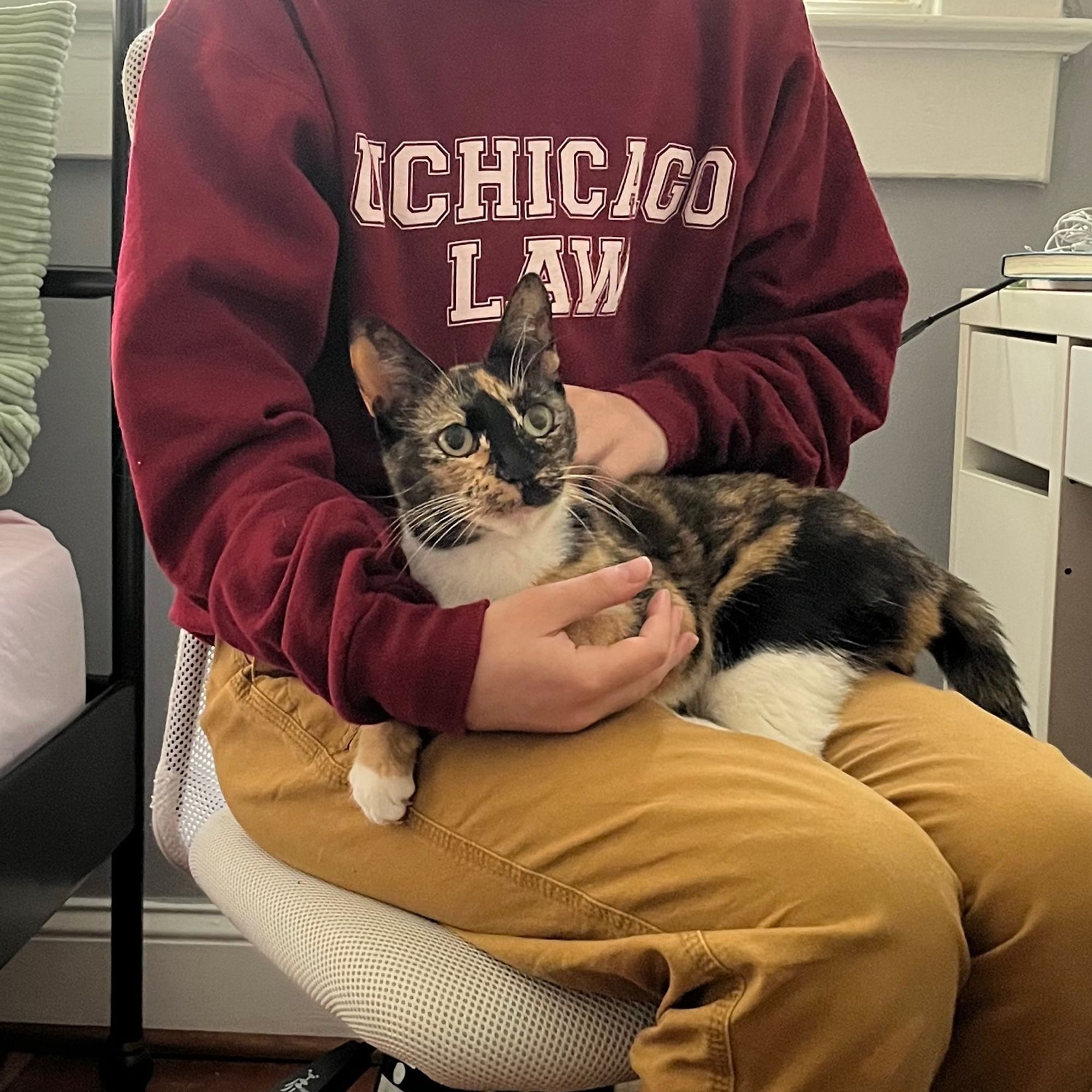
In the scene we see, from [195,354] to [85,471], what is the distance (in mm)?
722

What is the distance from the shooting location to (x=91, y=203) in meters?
1.32

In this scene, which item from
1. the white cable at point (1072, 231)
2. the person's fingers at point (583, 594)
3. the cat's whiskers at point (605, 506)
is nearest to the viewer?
the person's fingers at point (583, 594)

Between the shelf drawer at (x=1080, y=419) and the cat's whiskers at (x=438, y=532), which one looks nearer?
the cat's whiskers at (x=438, y=532)

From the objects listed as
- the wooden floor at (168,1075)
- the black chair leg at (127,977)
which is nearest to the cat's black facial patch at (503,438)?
the black chair leg at (127,977)

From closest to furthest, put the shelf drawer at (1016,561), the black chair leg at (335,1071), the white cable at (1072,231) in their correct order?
the black chair leg at (335,1071), the shelf drawer at (1016,561), the white cable at (1072,231)

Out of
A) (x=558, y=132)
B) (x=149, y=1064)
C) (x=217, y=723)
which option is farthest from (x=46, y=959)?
(x=558, y=132)

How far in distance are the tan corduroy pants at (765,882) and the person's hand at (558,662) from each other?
16 millimetres

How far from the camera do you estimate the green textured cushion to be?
1.10 meters

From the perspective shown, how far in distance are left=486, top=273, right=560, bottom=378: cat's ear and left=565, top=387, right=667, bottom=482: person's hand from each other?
74mm

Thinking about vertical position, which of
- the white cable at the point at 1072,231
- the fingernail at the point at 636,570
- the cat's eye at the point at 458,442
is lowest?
the fingernail at the point at 636,570

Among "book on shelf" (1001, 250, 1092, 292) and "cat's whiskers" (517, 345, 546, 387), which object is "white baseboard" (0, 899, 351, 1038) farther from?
"book on shelf" (1001, 250, 1092, 292)

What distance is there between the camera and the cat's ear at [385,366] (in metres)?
0.65

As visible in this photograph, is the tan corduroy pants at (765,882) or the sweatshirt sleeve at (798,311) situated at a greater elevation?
the sweatshirt sleeve at (798,311)

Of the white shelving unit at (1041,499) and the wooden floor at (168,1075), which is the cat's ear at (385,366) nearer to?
the white shelving unit at (1041,499)
